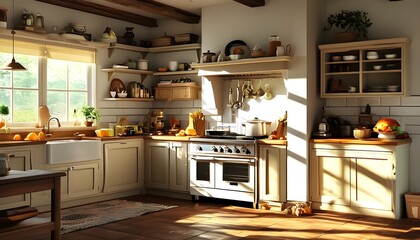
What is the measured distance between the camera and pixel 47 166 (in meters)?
→ 6.04

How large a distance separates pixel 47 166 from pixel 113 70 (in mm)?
1985

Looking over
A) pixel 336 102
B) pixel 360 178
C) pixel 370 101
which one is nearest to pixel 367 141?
pixel 360 178

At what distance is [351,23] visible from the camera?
244 inches

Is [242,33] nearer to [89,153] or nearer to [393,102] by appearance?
[393,102]

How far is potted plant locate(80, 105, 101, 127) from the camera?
7.06 meters

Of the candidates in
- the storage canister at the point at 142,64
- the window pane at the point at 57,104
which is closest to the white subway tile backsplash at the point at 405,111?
the storage canister at the point at 142,64

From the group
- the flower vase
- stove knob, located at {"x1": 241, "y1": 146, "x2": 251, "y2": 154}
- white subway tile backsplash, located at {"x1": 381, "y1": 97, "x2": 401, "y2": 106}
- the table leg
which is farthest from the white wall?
the table leg

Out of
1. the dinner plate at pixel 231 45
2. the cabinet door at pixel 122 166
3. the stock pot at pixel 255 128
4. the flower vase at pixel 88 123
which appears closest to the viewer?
the stock pot at pixel 255 128

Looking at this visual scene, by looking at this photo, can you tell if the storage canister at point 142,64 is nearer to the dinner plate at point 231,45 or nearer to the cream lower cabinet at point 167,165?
the cream lower cabinet at point 167,165

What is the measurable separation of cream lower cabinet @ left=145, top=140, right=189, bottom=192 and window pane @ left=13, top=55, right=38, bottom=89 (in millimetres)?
1921

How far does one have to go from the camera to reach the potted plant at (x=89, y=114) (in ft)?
23.2

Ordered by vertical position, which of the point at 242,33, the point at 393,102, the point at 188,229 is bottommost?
the point at 188,229

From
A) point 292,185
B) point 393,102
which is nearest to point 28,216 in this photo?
point 292,185

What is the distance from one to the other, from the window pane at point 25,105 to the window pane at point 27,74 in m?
0.10
